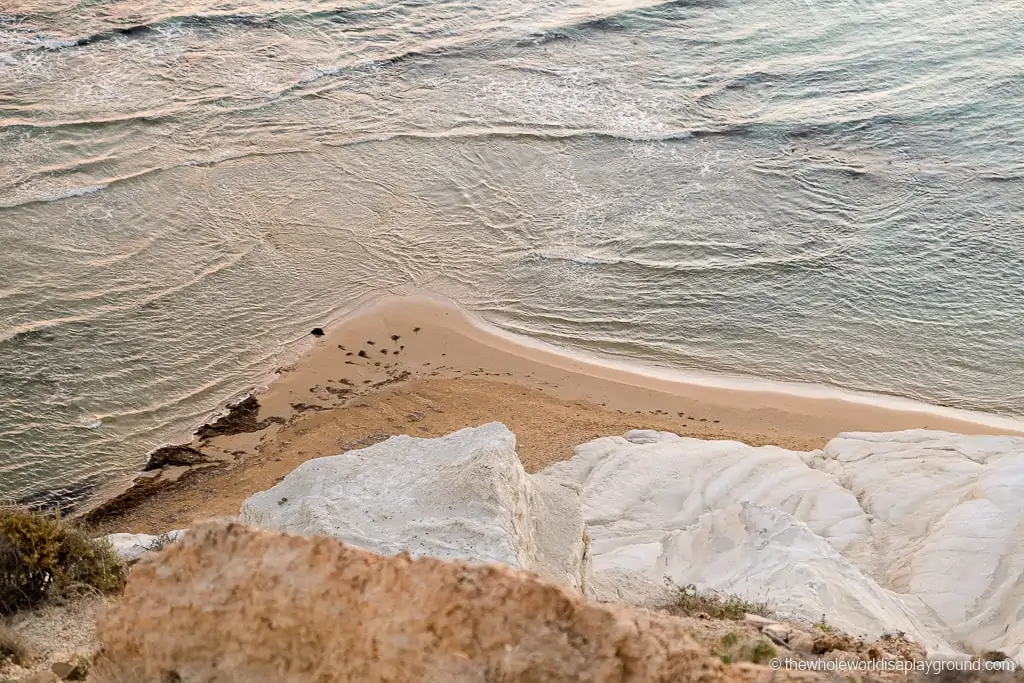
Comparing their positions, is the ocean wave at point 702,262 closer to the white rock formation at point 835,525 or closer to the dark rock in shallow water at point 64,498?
the white rock formation at point 835,525

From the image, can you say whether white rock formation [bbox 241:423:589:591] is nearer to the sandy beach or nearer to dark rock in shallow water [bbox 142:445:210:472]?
the sandy beach

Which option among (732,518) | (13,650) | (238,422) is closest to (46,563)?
(13,650)

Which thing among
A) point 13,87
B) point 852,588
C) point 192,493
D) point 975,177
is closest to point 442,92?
point 13,87

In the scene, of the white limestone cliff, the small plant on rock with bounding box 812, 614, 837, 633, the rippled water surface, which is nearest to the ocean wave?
the rippled water surface

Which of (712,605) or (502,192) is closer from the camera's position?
(712,605)

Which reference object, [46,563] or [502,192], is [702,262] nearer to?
[502,192]

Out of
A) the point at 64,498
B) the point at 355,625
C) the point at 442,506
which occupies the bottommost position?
the point at 64,498

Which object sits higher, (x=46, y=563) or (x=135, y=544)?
(x=46, y=563)

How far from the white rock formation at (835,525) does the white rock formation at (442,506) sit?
777 mm

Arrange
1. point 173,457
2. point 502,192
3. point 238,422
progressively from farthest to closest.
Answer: point 502,192, point 238,422, point 173,457

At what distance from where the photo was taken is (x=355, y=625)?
3.75m

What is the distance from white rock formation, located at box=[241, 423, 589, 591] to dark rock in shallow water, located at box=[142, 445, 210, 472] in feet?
16.1

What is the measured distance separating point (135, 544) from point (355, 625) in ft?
17.8

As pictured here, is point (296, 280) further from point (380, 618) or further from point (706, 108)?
point (380, 618)
